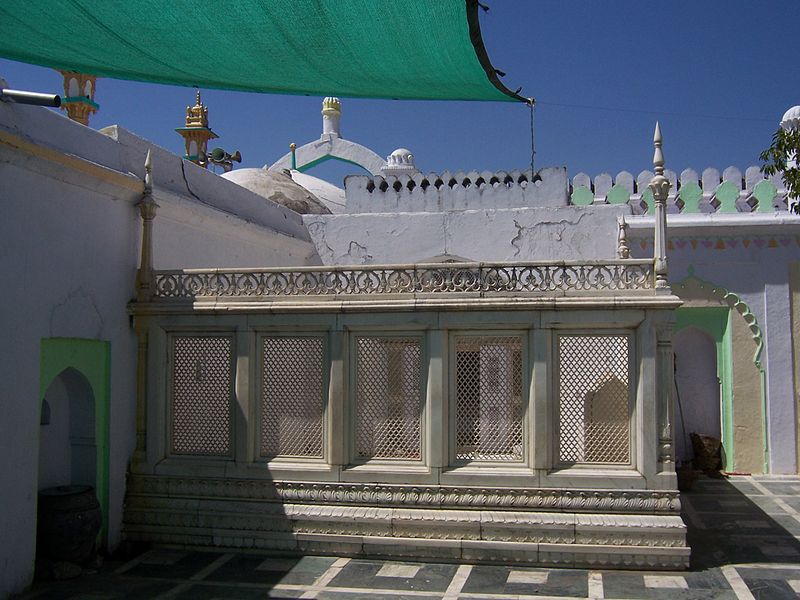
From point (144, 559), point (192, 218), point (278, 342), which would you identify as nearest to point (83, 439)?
point (144, 559)

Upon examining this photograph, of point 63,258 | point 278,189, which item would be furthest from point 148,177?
point 278,189

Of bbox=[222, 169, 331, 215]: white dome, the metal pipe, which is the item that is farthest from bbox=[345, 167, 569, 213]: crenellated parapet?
the metal pipe

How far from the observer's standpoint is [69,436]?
Result: 24.8ft

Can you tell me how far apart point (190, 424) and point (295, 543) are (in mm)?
1625

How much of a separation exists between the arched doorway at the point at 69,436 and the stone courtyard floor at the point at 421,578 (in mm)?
902

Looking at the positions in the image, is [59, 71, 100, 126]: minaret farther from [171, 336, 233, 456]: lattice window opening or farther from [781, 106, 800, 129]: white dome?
[781, 106, 800, 129]: white dome

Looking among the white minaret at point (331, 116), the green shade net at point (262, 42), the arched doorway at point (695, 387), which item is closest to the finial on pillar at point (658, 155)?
the green shade net at point (262, 42)

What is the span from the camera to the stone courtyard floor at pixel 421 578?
655 centimetres

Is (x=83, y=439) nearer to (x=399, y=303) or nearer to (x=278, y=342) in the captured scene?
(x=278, y=342)

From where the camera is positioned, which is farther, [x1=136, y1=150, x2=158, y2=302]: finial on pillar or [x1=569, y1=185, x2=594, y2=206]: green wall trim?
[x1=569, y1=185, x2=594, y2=206]: green wall trim

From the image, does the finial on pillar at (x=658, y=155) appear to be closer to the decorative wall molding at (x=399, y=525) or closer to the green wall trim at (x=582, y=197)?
the decorative wall molding at (x=399, y=525)

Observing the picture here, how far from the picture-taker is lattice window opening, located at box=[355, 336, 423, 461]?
7852 millimetres

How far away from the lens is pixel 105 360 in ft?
25.4

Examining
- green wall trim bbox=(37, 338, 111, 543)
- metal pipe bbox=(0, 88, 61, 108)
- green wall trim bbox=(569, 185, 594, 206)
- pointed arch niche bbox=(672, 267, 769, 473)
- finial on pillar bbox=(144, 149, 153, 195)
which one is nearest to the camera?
metal pipe bbox=(0, 88, 61, 108)
